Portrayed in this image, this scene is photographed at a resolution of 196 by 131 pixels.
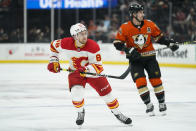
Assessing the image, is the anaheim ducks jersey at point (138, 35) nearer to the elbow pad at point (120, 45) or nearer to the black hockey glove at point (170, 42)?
the elbow pad at point (120, 45)

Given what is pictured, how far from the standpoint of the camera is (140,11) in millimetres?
4531

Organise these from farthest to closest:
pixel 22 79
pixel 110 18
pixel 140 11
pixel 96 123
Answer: pixel 110 18 < pixel 22 79 < pixel 140 11 < pixel 96 123

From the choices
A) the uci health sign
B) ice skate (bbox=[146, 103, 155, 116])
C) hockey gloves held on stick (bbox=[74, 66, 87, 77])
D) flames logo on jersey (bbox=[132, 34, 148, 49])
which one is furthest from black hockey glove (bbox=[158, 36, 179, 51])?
the uci health sign

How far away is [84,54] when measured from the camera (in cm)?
388

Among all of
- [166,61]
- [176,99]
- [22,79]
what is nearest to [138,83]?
[176,99]

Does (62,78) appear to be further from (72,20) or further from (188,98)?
(72,20)

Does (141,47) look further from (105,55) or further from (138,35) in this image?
(105,55)

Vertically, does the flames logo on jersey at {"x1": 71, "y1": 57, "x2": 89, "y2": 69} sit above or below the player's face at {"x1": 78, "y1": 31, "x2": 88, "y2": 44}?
below

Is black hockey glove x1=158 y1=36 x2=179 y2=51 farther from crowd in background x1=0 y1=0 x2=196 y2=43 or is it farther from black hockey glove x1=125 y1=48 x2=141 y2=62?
crowd in background x1=0 y1=0 x2=196 y2=43

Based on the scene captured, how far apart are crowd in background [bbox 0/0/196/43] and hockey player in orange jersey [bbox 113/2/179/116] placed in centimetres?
654

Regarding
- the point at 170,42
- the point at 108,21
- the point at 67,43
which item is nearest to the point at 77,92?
the point at 67,43

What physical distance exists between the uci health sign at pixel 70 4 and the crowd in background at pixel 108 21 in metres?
0.23

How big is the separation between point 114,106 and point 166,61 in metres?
7.46

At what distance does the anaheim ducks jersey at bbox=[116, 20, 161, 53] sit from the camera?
4.58 meters
